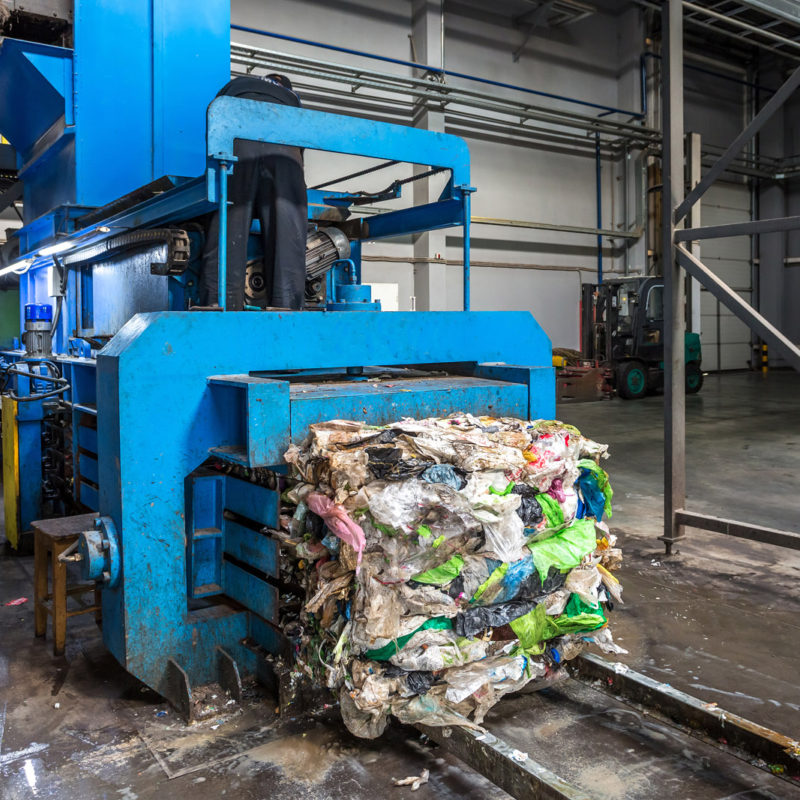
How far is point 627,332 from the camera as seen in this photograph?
45.5 feet

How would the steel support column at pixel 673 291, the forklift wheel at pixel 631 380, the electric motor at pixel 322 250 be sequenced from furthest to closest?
the forklift wheel at pixel 631 380 < the steel support column at pixel 673 291 < the electric motor at pixel 322 250

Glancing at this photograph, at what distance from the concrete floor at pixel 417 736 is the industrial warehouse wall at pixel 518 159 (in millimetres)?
10108

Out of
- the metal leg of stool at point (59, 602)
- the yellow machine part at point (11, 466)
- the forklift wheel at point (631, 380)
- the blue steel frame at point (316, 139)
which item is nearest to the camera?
the blue steel frame at point (316, 139)

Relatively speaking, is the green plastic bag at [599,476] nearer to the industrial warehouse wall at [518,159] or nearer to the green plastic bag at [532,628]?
the green plastic bag at [532,628]

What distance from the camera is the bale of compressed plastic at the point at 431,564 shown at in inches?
88.1

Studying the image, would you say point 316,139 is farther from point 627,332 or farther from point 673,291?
point 627,332

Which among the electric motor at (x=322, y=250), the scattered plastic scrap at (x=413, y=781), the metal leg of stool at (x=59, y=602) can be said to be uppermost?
the electric motor at (x=322, y=250)

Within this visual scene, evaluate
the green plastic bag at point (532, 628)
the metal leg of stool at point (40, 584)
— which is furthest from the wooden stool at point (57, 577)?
the green plastic bag at point (532, 628)

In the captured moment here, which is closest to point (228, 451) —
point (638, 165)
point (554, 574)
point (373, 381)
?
point (373, 381)

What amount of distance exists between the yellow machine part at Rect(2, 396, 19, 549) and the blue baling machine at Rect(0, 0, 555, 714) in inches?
0.6

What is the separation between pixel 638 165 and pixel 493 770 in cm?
1636

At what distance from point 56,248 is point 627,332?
11051 mm

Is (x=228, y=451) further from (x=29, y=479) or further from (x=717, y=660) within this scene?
(x=29, y=479)

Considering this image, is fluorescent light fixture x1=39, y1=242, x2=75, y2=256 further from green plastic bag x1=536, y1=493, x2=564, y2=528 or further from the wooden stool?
green plastic bag x1=536, y1=493, x2=564, y2=528
